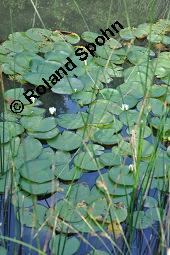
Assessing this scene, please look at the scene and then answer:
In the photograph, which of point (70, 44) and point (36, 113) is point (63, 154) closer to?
point (36, 113)

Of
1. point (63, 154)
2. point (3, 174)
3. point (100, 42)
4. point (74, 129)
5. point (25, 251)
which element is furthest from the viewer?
point (100, 42)

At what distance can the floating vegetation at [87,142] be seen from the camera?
1604mm

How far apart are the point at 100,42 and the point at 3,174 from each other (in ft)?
3.91

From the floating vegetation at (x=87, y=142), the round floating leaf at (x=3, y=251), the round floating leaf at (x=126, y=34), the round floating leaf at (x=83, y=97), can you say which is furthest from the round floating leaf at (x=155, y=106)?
the round floating leaf at (x=3, y=251)

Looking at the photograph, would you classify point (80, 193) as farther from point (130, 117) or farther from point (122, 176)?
point (130, 117)

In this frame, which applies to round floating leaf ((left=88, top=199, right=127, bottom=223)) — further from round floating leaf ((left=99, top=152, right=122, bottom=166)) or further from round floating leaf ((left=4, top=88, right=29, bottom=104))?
round floating leaf ((left=4, top=88, right=29, bottom=104))

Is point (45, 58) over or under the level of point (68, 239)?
over

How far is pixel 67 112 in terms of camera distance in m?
2.26

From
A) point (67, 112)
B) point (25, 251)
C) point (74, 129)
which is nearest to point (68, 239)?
point (25, 251)

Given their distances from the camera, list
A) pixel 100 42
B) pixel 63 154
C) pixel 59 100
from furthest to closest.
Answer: pixel 100 42
pixel 59 100
pixel 63 154

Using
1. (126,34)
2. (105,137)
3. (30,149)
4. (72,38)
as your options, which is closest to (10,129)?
(30,149)

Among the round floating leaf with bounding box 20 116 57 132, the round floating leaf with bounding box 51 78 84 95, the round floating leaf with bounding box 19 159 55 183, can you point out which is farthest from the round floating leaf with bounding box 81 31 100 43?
the round floating leaf with bounding box 19 159 55 183

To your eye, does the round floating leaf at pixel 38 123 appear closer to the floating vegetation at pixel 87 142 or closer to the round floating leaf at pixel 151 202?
the floating vegetation at pixel 87 142

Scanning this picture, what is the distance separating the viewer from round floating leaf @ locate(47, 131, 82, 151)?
2.01 meters
